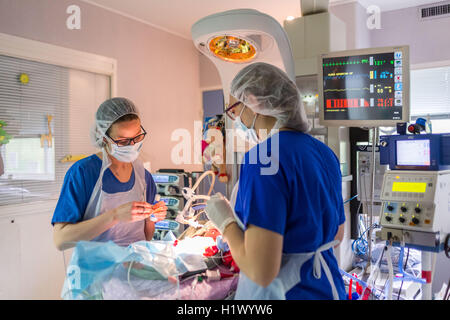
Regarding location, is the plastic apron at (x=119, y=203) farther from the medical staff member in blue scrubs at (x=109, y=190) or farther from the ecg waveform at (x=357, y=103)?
the ecg waveform at (x=357, y=103)

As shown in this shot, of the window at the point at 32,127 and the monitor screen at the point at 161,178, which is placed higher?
the window at the point at 32,127

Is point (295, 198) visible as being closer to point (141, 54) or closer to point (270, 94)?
point (270, 94)

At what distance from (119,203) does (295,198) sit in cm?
92

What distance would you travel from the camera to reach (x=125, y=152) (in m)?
1.65

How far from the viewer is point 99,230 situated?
1479mm

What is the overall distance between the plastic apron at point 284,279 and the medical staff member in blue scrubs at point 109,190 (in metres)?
0.61

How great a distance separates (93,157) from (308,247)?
104 centimetres

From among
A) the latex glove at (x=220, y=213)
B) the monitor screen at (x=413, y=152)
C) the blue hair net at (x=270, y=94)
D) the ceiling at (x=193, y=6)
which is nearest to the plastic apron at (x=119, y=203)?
the latex glove at (x=220, y=213)

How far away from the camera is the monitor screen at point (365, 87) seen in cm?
205

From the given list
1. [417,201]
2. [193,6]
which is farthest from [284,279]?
[193,6]

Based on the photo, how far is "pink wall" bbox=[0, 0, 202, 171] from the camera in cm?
316

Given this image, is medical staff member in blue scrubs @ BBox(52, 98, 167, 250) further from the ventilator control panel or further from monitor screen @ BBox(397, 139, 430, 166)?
monitor screen @ BBox(397, 139, 430, 166)
